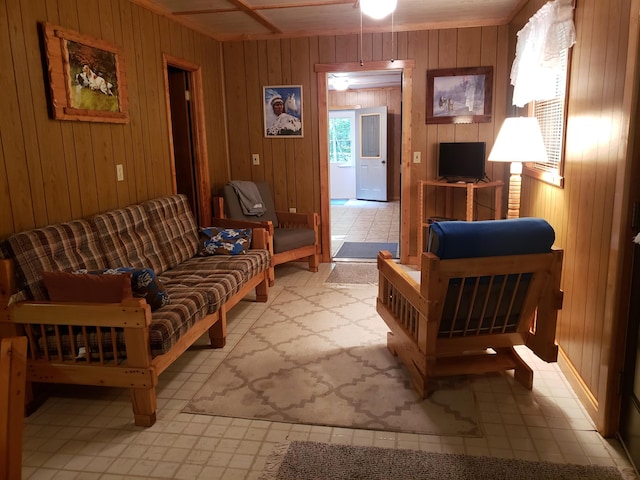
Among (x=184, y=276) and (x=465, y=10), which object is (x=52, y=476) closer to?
(x=184, y=276)

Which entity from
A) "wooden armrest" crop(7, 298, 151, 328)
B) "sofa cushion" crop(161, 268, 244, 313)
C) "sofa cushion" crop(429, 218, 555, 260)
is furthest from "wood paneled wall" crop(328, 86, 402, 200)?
"wooden armrest" crop(7, 298, 151, 328)

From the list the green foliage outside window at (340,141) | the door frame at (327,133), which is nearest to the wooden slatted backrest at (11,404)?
the door frame at (327,133)

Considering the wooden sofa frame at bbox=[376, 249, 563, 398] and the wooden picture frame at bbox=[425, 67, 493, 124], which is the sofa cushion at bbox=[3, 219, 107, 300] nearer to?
the wooden sofa frame at bbox=[376, 249, 563, 398]

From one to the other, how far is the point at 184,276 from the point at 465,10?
3.22 metres

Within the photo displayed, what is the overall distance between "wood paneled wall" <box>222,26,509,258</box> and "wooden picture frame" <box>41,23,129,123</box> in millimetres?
1879

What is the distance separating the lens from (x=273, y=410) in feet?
8.14

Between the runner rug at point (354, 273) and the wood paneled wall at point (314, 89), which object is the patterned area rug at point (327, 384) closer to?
the runner rug at point (354, 273)

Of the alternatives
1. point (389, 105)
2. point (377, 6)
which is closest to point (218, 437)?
point (377, 6)

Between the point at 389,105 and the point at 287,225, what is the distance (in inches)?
215

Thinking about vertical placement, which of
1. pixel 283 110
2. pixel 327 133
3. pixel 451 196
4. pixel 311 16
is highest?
pixel 311 16

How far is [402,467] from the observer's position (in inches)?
79.6

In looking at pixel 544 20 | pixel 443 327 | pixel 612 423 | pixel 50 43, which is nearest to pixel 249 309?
pixel 443 327

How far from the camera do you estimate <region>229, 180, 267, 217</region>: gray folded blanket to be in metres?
4.84

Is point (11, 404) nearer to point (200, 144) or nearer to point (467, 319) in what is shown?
point (467, 319)
